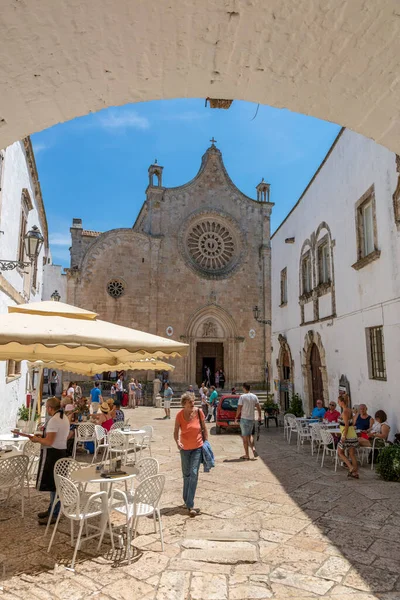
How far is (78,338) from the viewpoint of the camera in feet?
14.8

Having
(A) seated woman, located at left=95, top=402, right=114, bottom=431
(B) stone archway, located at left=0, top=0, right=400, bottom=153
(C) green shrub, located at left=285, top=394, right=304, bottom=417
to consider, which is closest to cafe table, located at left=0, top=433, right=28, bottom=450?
(A) seated woman, located at left=95, top=402, right=114, bottom=431

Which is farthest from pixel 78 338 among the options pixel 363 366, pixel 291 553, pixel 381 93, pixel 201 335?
pixel 201 335

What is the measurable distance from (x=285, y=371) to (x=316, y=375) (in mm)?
3628

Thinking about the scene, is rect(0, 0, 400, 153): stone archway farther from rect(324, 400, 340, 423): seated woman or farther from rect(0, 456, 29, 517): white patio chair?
rect(324, 400, 340, 423): seated woman

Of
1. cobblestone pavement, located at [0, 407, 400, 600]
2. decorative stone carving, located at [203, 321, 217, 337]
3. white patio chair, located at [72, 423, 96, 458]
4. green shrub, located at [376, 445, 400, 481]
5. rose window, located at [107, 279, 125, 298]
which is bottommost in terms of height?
cobblestone pavement, located at [0, 407, 400, 600]

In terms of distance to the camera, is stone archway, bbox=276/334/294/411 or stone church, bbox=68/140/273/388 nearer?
stone archway, bbox=276/334/294/411

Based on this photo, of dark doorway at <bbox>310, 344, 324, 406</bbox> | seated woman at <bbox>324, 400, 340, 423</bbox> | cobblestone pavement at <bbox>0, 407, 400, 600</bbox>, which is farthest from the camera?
dark doorway at <bbox>310, 344, 324, 406</bbox>

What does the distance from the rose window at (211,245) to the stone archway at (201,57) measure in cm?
2448

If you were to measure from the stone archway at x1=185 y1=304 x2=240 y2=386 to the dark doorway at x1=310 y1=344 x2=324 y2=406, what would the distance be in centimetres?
1258

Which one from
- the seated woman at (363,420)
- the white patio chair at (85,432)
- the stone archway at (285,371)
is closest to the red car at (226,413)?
the stone archway at (285,371)

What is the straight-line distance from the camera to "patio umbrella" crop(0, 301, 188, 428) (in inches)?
173

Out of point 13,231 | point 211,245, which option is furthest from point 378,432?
point 211,245

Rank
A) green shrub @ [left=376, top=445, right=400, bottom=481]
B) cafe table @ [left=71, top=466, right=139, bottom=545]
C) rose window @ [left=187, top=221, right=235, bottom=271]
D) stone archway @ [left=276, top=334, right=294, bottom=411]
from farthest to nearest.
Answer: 1. rose window @ [left=187, top=221, right=235, bottom=271]
2. stone archway @ [left=276, top=334, right=294, bottom=411]
3. green shrub @ [left=376, top=445, right=400, bottom=481]
4. cafe table @ [left=71, top=466, right=139, bottom=545]

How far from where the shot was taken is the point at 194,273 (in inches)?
1037
